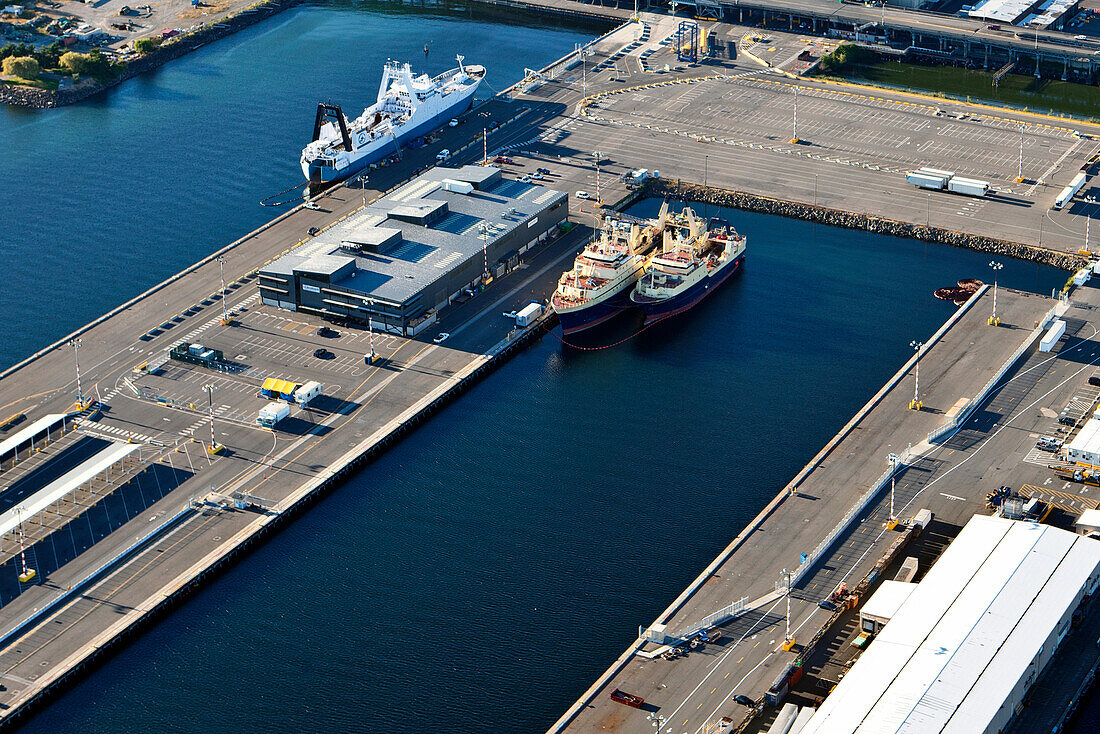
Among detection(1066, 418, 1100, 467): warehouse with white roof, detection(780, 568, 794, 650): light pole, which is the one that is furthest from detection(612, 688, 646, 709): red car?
detection(1066, 418, 1100, 467): warehouse with white roof

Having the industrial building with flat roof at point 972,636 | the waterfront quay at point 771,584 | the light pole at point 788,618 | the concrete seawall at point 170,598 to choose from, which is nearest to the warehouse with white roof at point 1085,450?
the waterfront quay at point 771,584

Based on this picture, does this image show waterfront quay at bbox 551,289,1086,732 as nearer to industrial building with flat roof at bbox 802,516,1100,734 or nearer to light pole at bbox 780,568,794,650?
light pole at bbox 780,568,794,650

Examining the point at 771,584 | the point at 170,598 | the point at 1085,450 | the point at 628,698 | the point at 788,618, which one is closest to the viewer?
the point at 628,698

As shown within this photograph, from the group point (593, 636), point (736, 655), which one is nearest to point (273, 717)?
point (593, 636)

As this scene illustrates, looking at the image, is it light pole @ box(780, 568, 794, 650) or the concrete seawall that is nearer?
the concrete seawall

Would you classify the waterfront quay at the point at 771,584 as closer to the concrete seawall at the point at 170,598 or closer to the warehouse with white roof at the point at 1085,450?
the warehouse with white roof at the point at 1085,450

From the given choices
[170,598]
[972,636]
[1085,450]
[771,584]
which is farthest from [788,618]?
[170,598]

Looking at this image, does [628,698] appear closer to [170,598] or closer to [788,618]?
[788,618]

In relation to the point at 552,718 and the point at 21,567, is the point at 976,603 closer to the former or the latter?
the point at 552,718
